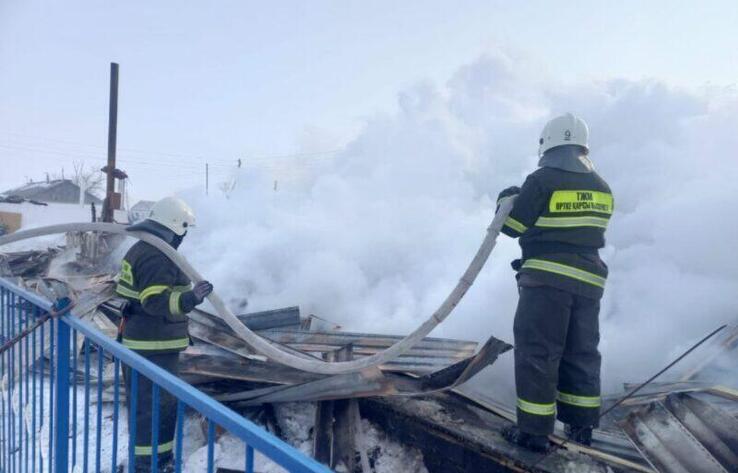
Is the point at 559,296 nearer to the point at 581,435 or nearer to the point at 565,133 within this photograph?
the point at 581,435

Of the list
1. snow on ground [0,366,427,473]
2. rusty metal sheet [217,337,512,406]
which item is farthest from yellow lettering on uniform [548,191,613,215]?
snow on ground [0,366,427,473]

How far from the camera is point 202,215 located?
35.4 ft

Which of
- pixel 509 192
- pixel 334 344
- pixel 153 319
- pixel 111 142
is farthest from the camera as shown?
pixel 111 142

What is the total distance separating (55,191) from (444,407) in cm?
4405

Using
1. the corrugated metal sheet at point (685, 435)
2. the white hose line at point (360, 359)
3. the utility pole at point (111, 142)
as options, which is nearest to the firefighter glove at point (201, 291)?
the white hose line at point (360, 359)

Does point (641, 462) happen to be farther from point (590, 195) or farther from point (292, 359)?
point (292, 359)

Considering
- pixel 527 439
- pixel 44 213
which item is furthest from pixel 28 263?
pixel 44 213

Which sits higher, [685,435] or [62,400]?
[62,400]

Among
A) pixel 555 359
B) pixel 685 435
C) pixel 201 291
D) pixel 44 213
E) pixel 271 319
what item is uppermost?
pixel 201 291

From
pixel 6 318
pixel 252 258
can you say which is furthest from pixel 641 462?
pixel 252 258

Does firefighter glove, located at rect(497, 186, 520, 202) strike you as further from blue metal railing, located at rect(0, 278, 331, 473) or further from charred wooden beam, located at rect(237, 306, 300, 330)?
charred wooden beam, located at rect(237, 306, 300, 330)

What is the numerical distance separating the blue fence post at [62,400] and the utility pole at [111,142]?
824cm

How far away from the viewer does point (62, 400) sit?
2.19 m

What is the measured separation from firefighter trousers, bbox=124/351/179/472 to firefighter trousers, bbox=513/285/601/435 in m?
2.16
